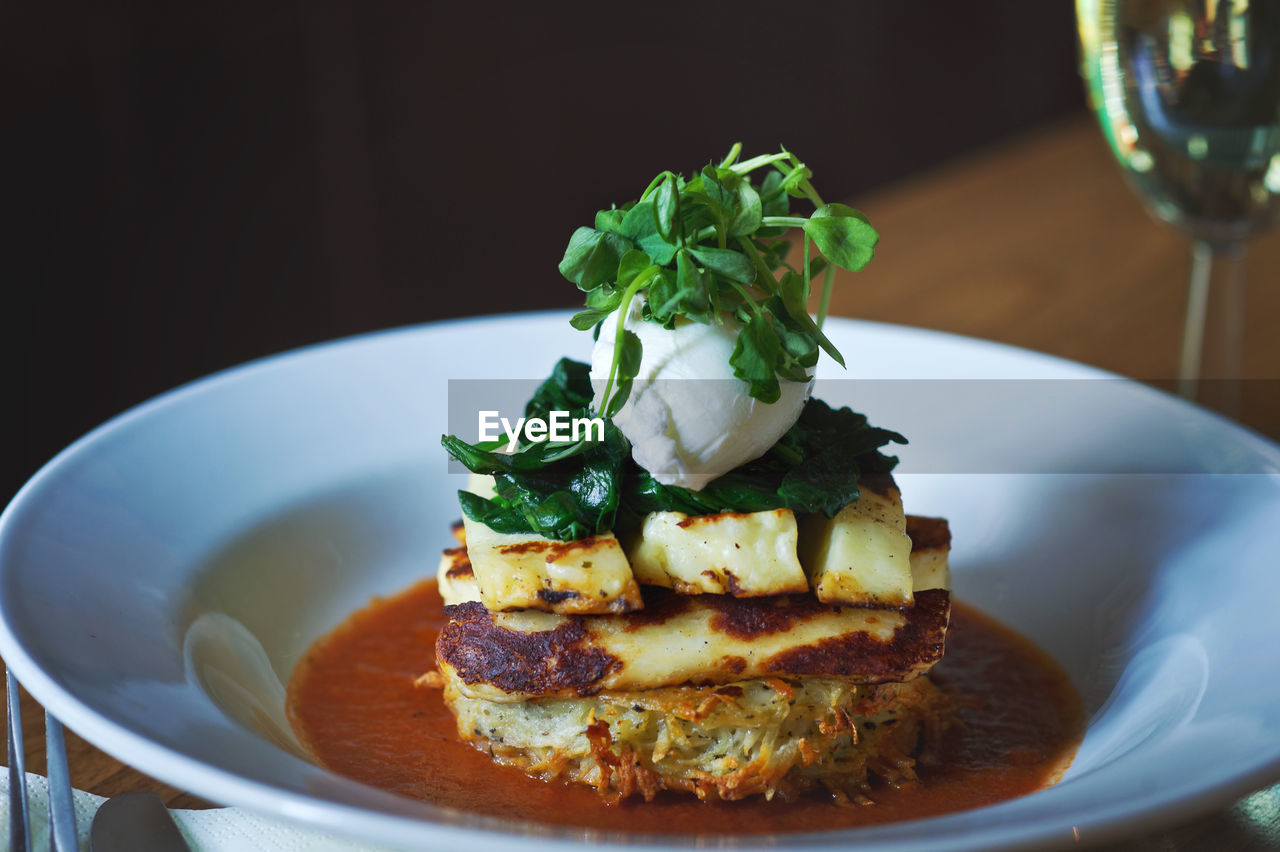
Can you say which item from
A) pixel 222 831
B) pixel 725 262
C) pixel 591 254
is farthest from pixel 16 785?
pixel 725 262

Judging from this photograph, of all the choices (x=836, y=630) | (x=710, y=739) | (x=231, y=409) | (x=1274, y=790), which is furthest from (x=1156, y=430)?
(x=231, y=409)

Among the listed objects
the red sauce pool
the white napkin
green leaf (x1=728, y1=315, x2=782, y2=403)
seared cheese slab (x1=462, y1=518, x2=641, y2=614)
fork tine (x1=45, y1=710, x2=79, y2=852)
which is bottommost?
the red sauce pool

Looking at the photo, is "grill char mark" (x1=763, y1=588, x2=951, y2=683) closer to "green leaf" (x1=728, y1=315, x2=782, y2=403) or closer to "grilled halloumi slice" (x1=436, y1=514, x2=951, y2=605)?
"grilled halloumi slice" (x1=436, y1=514, x2=951, y2=605)

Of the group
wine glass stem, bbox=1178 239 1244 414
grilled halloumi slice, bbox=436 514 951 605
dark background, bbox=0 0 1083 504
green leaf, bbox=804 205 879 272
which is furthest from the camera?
dark background, bbox=0 0 1083 504

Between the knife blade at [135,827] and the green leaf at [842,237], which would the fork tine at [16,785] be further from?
the green leaf at [842,237]

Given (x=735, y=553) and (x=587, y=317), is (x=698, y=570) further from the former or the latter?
(x=587, y=317)

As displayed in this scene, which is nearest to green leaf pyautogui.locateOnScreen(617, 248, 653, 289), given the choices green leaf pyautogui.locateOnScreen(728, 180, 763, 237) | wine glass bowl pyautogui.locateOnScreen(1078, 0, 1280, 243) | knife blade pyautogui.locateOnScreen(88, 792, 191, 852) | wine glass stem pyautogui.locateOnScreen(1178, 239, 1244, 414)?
green leaf pyautogui.locateOnScreen(728, 180, 763, 237)
